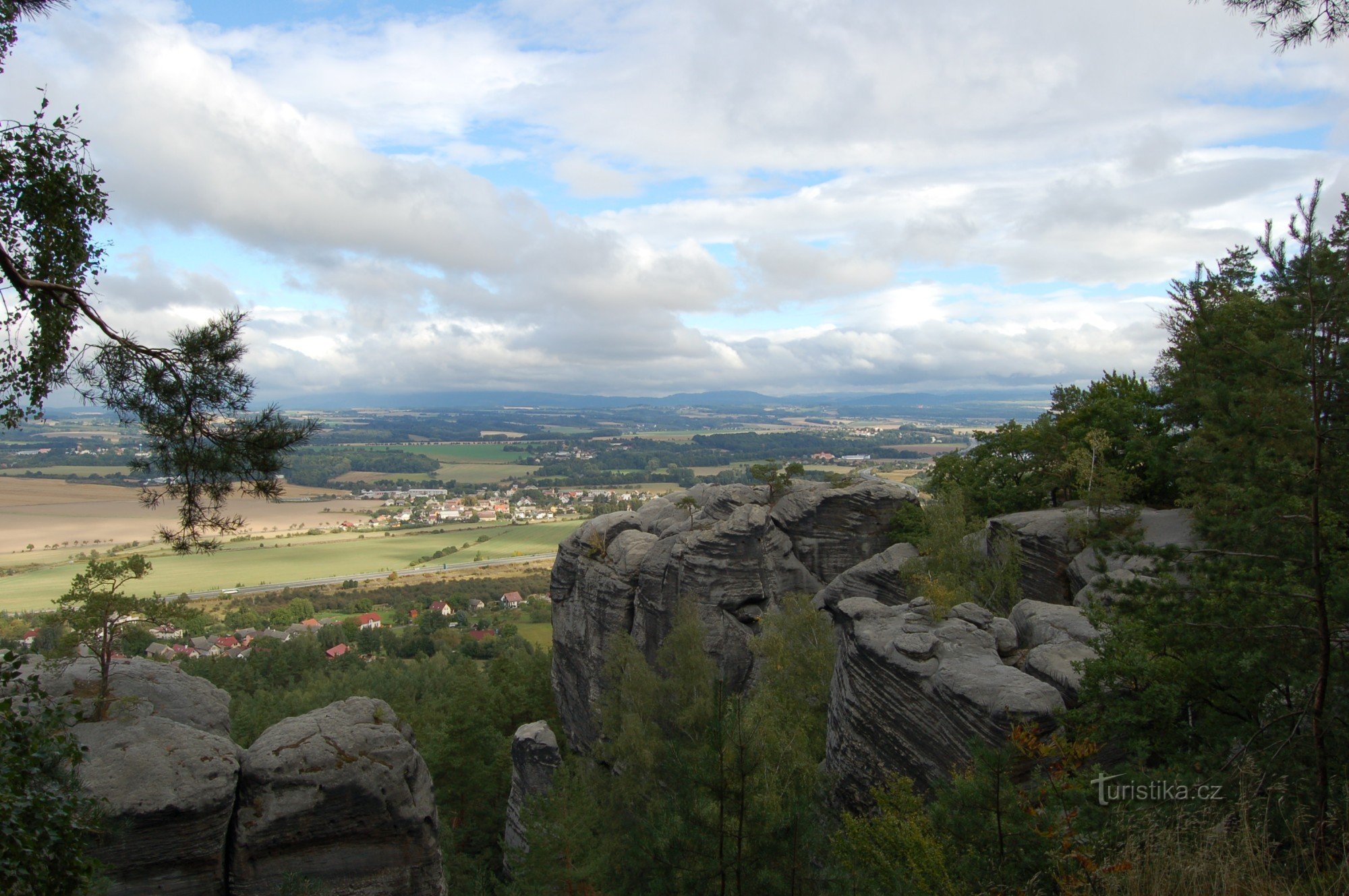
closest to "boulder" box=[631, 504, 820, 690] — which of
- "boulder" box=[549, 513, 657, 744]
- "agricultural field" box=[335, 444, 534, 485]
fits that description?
"boulder" box=[549, 513, 657, 744]

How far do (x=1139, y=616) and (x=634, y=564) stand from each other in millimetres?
25032

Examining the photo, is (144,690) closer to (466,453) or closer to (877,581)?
(877,581)

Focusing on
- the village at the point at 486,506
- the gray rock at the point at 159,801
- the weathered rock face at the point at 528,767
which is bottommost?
the village at the point at 486,506

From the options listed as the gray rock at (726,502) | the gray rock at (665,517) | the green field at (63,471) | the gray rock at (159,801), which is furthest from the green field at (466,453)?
the gray rock at (159,801)

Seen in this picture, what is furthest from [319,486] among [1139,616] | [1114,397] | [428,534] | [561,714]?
[1139,616]

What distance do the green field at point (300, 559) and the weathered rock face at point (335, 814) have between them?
181 feet

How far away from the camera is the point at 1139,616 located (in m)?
9.36

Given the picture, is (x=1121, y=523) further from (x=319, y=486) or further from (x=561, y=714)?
(x=319, y=486)

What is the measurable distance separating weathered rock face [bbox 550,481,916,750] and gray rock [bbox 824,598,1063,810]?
41.7 ft

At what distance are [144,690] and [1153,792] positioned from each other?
1678cm

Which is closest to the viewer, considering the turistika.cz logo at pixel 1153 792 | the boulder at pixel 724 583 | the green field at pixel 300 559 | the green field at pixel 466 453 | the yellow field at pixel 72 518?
the turistika.cz logo at pixel 1153 792

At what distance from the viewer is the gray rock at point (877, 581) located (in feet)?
81.9

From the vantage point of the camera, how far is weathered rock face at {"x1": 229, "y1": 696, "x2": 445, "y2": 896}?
13570mm

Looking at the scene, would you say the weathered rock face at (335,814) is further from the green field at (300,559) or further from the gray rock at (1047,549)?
the green field at (300,559)
